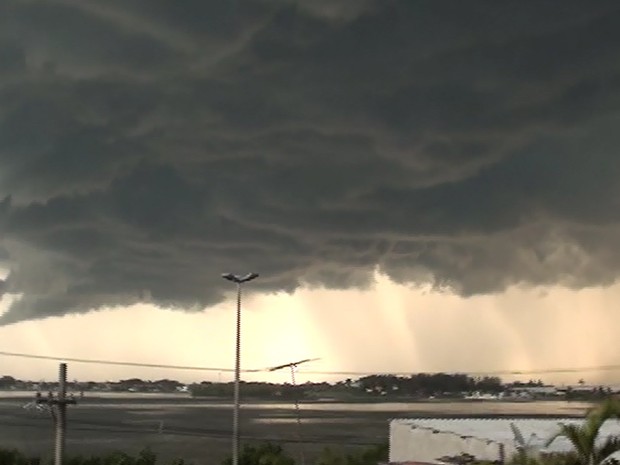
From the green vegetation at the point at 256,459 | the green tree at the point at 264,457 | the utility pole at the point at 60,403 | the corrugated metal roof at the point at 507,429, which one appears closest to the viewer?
the utility pole at the point at 60,403

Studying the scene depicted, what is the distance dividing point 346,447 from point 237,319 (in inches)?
3621

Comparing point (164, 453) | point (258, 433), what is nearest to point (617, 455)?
point (164, 453)

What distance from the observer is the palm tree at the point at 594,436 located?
93.9ft

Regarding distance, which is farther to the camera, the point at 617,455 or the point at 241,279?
the point at 241,279

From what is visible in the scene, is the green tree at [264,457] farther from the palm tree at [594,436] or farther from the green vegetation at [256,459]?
the palm tree at [594,436]

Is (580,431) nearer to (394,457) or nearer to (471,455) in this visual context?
(471,455)

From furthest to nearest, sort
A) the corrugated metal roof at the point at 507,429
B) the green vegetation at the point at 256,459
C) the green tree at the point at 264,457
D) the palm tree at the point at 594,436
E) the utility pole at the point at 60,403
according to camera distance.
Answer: the green tree at the point at 264,457 < the green vegetation at the point at 256,459 < the corrugated metal roof at the point at 507,429 < the utility pole at the point at 60,403 < the palm tree at the point at 594,436

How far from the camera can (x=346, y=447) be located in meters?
135

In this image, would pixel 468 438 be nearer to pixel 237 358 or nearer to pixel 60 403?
pixel 237 358

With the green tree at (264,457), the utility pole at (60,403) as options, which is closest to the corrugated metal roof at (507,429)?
the green tree at (264,457)

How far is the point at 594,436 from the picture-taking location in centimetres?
2894

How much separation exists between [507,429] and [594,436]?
2532 cm

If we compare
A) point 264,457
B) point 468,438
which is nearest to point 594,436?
point 468,438

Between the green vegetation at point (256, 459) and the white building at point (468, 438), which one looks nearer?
the white building at point (468, 438)
